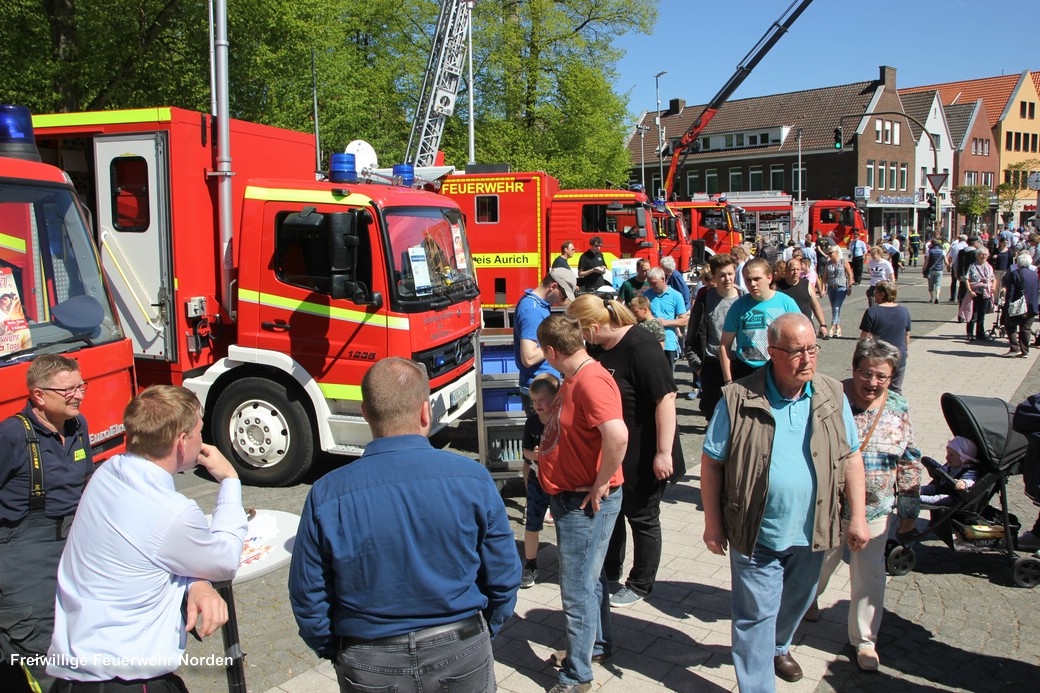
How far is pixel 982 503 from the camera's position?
5312 millimetres

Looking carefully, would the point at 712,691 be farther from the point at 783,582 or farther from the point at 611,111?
the point at 611,111

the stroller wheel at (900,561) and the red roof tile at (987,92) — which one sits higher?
the red roof tile at (987,92)

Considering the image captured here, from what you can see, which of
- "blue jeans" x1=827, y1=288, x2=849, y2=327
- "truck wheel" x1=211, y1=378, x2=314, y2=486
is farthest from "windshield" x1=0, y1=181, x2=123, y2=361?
"blue jeans" x1=827, y1=288, x2=849, y2=327

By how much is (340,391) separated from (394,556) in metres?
4.81

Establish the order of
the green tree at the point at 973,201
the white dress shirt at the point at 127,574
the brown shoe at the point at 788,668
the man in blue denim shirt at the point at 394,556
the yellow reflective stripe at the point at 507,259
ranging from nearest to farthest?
the man in blue denim shirt at the point at 394,556
the white dress shirt at the point at 127,574
the brown shoe at the point at 788,668
the yellow reflective stripe at the point at 507,259
the green tree at the point at 973,201

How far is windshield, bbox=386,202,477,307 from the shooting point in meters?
7.00

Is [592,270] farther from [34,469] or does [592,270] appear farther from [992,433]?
[34,469]

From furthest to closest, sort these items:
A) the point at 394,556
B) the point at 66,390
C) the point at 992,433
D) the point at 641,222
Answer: the point at 641,222 < the point at 992,433 < the point at 66,390 < the point at 394,556

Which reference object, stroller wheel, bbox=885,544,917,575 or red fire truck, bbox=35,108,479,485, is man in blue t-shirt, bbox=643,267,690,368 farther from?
stroller wheel, bbox=885,544,917,575

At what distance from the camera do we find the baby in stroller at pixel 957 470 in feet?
17.3

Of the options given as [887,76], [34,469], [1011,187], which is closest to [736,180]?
[887,76]

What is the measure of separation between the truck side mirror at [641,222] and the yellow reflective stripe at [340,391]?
10.1 m

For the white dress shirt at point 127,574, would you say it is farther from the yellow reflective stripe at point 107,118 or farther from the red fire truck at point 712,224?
the red fire truck at point 712,224

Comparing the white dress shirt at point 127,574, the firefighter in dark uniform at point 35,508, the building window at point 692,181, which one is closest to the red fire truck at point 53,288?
the firefighter in dark uniform at point 35,508
